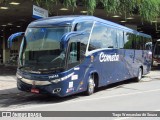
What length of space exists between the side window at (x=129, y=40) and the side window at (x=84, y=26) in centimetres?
519

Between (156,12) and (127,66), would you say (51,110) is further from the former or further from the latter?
(156,12)

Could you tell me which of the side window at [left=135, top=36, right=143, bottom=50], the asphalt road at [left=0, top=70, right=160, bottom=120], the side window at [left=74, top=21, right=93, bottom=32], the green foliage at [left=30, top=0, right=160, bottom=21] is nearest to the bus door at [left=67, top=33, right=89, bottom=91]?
the side window at [left=74, top=21, right=93, bottom=32]

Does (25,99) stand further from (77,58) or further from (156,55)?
(156,55)

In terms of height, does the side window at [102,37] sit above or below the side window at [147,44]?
above

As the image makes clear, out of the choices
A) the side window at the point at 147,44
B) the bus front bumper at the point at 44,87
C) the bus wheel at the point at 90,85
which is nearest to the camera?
the bus front bumper at the point at 44,87

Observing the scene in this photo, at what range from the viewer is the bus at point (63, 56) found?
1244 centimetres

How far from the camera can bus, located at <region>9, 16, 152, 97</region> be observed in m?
12.4

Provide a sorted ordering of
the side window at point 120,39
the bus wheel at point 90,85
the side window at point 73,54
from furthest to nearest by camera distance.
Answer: the side window at point 120,39 < the bus wheel at point 90,85 < the side window at point 73,54

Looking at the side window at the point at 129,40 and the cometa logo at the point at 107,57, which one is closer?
the cometa logo at the point at 107,57

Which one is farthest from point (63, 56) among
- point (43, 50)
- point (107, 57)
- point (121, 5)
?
point (121, 5)

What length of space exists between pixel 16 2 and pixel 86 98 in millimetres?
12058

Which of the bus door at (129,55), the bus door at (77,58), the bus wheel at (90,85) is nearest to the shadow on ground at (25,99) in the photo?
the bus wheel at (90,85)

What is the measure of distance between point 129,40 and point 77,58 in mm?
7529

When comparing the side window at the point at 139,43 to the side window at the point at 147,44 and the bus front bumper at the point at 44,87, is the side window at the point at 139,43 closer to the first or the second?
the side window at the point at 147,44
